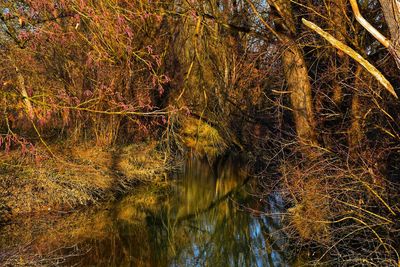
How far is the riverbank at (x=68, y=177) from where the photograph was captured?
31.4ft

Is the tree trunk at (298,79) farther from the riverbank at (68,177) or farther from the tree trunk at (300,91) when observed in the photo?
the riverbank at (68,177)

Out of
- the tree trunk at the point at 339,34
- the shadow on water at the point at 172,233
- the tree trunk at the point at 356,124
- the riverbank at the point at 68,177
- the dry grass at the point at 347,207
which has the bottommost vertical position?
the shadow on water at the point at 172,233

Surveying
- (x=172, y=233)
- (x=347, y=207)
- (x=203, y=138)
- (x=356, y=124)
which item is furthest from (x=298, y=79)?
(x=203, y=138)

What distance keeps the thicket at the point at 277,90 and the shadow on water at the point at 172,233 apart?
1264mm

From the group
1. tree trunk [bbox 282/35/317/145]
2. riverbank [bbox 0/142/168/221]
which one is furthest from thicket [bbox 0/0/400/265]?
riverbank [bbox 0/142/168/221]

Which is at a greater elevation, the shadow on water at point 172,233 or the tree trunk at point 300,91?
the tree trunk at point 300,91

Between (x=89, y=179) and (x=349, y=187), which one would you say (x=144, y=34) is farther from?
(x=349, y=187)

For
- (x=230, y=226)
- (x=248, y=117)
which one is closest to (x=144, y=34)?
(x=248, y=117)

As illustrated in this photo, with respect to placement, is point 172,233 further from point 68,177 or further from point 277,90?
point 277,90

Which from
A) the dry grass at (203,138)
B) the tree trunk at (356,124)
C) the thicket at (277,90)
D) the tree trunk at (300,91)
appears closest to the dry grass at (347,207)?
the thicket at (277,90)

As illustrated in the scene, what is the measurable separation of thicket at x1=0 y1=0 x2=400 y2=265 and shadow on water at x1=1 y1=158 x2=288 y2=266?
126 cm

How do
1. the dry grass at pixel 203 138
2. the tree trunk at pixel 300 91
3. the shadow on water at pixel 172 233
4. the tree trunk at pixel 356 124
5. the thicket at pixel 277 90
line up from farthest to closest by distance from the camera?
the dry grass at pixel 203 138 → the shadow on water at pixel 172 233 → the tree trunk at pixel 300 91 → the tree trunk at pixel 356 124 → the thicket at pixel 277 90

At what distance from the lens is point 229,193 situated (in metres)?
12.8

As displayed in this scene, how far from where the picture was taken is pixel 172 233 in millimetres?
9453
